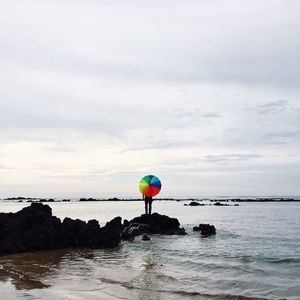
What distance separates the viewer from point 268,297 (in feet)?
52.0

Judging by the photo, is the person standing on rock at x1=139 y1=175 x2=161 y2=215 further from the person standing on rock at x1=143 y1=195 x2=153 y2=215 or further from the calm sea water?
the calm sea water

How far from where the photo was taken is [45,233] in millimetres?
28297

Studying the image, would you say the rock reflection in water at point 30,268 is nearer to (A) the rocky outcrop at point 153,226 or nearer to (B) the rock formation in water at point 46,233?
(B) the rock formation in water at point 46,233

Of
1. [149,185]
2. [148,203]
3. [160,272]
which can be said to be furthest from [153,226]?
[160,272]

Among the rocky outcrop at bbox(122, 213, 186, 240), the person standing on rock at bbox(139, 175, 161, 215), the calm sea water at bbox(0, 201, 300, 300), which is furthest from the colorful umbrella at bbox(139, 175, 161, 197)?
the calm sea water at bbox(0, 201, 300, 300)

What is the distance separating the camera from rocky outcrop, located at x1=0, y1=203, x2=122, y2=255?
27359 mm

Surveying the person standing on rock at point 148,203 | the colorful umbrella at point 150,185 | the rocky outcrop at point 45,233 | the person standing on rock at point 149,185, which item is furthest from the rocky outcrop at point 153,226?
the rocky outcrop at point 45,233

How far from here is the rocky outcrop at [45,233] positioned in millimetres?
27359

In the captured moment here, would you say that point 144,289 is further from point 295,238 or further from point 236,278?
point 295,238

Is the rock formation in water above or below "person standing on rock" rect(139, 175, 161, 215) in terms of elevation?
below

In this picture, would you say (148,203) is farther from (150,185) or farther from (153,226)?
(150,185)

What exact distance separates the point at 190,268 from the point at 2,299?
10.4 m

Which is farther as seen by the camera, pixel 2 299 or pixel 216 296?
pixel 216 296

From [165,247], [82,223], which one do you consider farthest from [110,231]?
[165,247]
